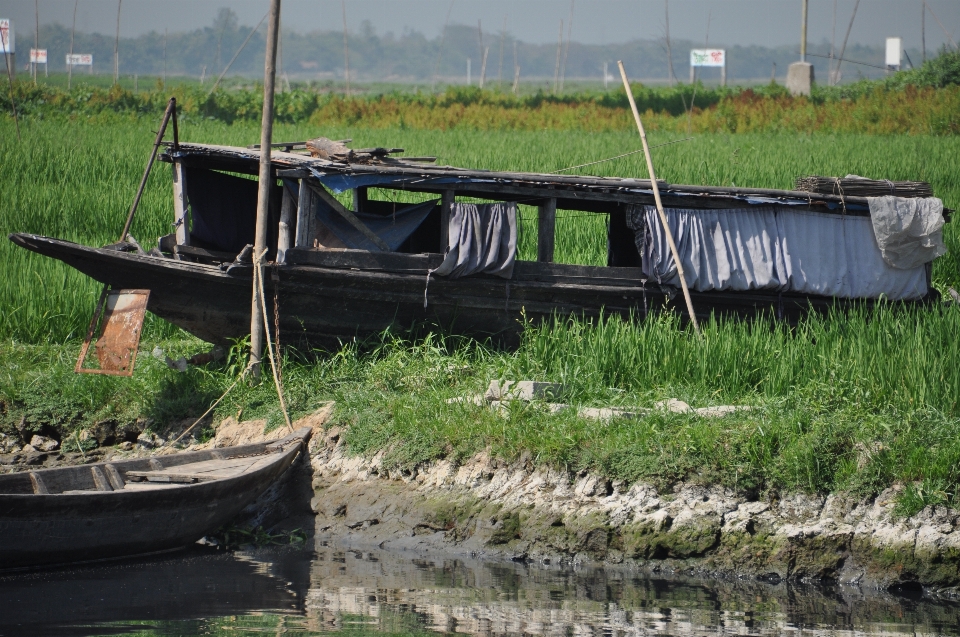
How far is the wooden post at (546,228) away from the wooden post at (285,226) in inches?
77.6

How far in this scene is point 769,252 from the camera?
324 inches

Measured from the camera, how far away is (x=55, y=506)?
546 centimetres

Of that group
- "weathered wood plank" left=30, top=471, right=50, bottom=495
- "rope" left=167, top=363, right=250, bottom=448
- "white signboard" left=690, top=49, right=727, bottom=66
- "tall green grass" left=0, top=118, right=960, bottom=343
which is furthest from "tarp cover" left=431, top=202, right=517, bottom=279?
"white signboard" left=690, top=49, right=727, bottom=66

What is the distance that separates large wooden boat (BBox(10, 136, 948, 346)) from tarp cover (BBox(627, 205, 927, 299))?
0.02 meters

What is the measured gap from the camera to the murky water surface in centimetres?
488

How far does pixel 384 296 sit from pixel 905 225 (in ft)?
13.9

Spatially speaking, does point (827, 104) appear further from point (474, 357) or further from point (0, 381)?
point (0, 381)

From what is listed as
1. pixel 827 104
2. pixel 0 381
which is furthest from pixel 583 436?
pixel 827 104

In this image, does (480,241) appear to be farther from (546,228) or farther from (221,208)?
(221,208)

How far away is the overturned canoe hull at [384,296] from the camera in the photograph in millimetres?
7562

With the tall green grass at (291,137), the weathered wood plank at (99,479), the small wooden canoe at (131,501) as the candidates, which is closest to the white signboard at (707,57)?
the tall green grass at (291,137)

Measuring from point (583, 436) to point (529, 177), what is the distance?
7.95 ft

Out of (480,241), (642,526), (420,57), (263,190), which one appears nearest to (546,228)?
(480,241)

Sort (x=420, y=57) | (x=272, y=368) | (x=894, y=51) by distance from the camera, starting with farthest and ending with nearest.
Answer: (x=420, y=57) → (x=894, y=51) → (x=272, y=368)
